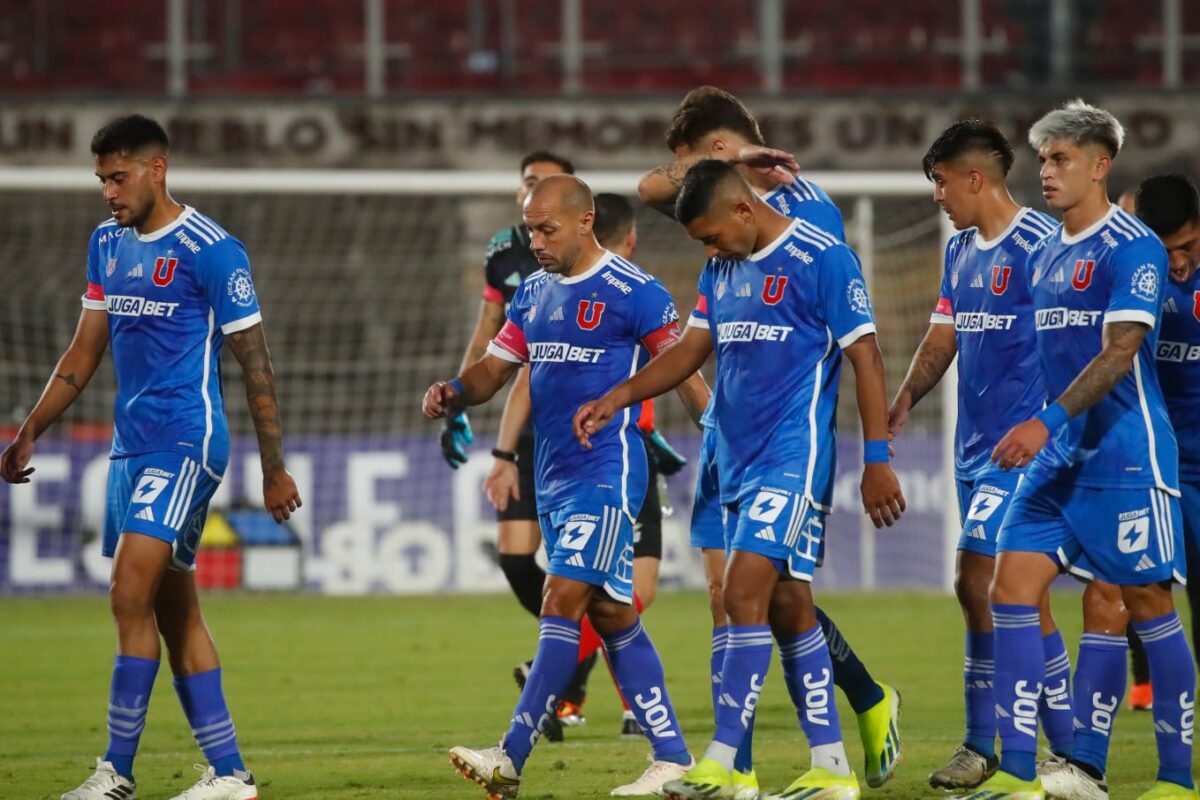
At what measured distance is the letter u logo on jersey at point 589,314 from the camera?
5812mm

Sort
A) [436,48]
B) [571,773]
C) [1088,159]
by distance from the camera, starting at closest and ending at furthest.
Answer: [1088,159], [571,773], [436,48]

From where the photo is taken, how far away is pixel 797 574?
5332 mm

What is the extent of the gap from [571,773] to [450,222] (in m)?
14.4

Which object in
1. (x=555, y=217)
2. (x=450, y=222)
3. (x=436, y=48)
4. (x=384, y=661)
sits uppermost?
(x=436, y=48)

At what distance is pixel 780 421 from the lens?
211 inches

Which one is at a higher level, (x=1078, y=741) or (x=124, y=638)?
(x=124, y=638)

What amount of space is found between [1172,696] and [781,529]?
129 cm

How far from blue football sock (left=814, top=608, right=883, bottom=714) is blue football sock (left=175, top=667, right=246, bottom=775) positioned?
1985mm

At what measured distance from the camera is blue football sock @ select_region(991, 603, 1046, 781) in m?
5.14

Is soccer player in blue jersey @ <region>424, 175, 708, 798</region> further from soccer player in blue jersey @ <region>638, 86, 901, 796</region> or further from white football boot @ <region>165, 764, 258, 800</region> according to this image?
white football boot @ <region>165, 764, 258, 800</region>

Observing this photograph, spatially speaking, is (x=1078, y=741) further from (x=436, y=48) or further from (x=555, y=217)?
(x=436, y=48)

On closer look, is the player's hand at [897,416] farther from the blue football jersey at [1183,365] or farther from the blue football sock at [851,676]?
the blue football jersey at [1183,365]

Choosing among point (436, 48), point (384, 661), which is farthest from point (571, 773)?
point (436, 48)

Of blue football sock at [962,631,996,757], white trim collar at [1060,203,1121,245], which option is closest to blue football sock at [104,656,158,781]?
blue football sock at [962,631,996,757]
